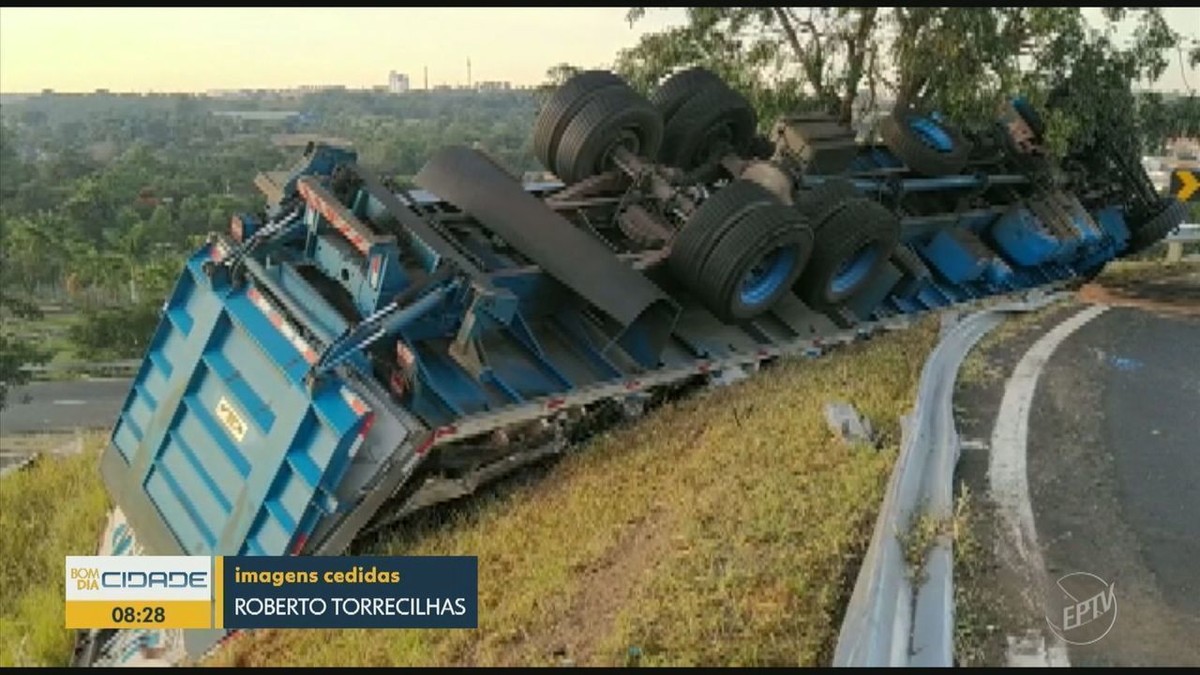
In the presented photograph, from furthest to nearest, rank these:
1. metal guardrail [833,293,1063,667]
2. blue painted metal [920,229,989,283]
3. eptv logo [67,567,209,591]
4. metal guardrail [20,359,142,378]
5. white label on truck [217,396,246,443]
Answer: metal guardrail [20,359,142,378] < blue painted metal [920,229,989,283] < white label on truck [217,396,246,443] < eptv logo [67,567,209,591] < metal guardrail [833,293,1063,667]

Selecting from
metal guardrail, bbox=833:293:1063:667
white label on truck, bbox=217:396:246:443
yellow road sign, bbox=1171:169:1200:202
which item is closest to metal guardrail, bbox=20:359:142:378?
yellow road sign, bbox=1171:169:1200:202

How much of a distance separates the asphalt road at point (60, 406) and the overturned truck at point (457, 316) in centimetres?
3336

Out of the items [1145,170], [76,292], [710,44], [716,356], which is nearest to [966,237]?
[716,356]

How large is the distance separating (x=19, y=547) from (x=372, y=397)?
3.86m

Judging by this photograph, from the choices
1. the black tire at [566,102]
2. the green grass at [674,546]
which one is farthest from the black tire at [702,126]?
the green grass at [674,546]

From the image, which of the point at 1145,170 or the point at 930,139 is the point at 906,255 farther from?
the point at 1145,170

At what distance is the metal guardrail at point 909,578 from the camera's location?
3205 mm

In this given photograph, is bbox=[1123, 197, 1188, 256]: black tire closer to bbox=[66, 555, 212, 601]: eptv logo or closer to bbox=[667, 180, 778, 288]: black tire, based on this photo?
bbox=[667, 180, 778, 288]: black tire

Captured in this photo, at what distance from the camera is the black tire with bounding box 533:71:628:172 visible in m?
8.40

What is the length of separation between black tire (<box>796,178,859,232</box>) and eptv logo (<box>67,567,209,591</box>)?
456cm

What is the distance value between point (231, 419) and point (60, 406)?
4113 centimetres

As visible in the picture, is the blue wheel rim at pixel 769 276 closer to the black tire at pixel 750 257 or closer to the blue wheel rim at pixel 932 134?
the black tire at pixel 750 257

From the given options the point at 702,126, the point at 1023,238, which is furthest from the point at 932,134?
the point at 702,126

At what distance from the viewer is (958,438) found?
5250 mm
